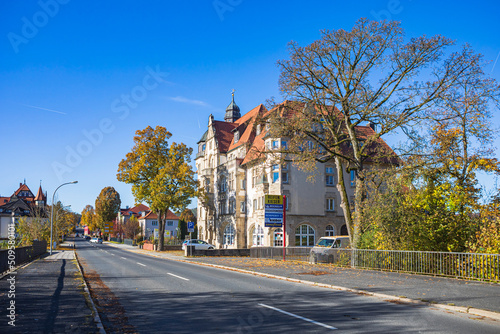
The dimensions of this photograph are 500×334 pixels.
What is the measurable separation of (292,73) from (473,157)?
37.0 ft

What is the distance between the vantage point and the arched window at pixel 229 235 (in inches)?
2021

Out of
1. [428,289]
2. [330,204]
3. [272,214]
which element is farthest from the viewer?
[330,204]

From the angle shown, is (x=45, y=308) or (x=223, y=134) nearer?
(x=45, y=308)

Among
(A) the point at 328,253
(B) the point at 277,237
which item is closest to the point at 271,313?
(A) the point at 328,253

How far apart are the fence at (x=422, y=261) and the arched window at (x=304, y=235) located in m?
18.1

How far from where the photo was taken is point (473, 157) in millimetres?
20188

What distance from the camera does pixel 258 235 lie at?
153ft

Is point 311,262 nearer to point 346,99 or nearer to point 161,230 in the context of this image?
point 346,99

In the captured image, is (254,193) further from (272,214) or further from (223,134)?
(272,214)

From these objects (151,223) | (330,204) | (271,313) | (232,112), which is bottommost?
(151,223)

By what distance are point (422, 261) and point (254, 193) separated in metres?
30.2

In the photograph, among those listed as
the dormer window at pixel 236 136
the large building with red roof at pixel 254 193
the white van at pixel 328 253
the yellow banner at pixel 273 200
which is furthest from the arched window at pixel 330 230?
the white van at pixel 328 253

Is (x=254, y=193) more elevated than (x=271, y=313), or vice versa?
(x=254, y=193)

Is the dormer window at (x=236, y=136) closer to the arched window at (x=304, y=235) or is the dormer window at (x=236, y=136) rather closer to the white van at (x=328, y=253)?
the arched window at (x=304, y=235)
